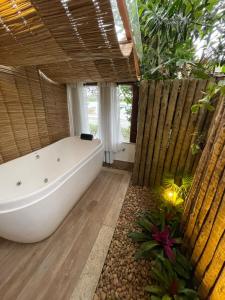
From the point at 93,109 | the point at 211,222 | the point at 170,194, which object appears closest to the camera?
the point at 211,222

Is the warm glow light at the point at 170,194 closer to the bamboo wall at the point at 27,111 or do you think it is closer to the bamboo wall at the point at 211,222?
the bamboo wall at the point at 211,222

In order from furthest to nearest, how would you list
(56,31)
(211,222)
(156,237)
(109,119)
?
(109,119), (156,237), (56,31), (211,222)

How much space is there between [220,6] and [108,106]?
1.75 meters

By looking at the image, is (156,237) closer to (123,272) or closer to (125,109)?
(123,272)

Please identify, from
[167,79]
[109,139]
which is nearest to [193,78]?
[167,79]

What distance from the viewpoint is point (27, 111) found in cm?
211

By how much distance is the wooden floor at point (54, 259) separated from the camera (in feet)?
3.69

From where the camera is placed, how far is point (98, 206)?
Answer: 1986mm

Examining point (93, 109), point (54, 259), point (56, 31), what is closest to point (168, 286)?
point (54, 259)

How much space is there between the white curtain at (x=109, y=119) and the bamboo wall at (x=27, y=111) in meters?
0.85

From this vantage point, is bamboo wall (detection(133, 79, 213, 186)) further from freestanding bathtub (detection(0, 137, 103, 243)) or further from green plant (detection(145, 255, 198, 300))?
green plant (detection(145, 255, 198, 300))

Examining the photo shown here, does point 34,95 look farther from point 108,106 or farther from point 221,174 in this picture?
point 221,174

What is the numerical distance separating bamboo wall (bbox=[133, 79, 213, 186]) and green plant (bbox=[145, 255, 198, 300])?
1.22m

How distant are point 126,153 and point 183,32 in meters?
1.97
